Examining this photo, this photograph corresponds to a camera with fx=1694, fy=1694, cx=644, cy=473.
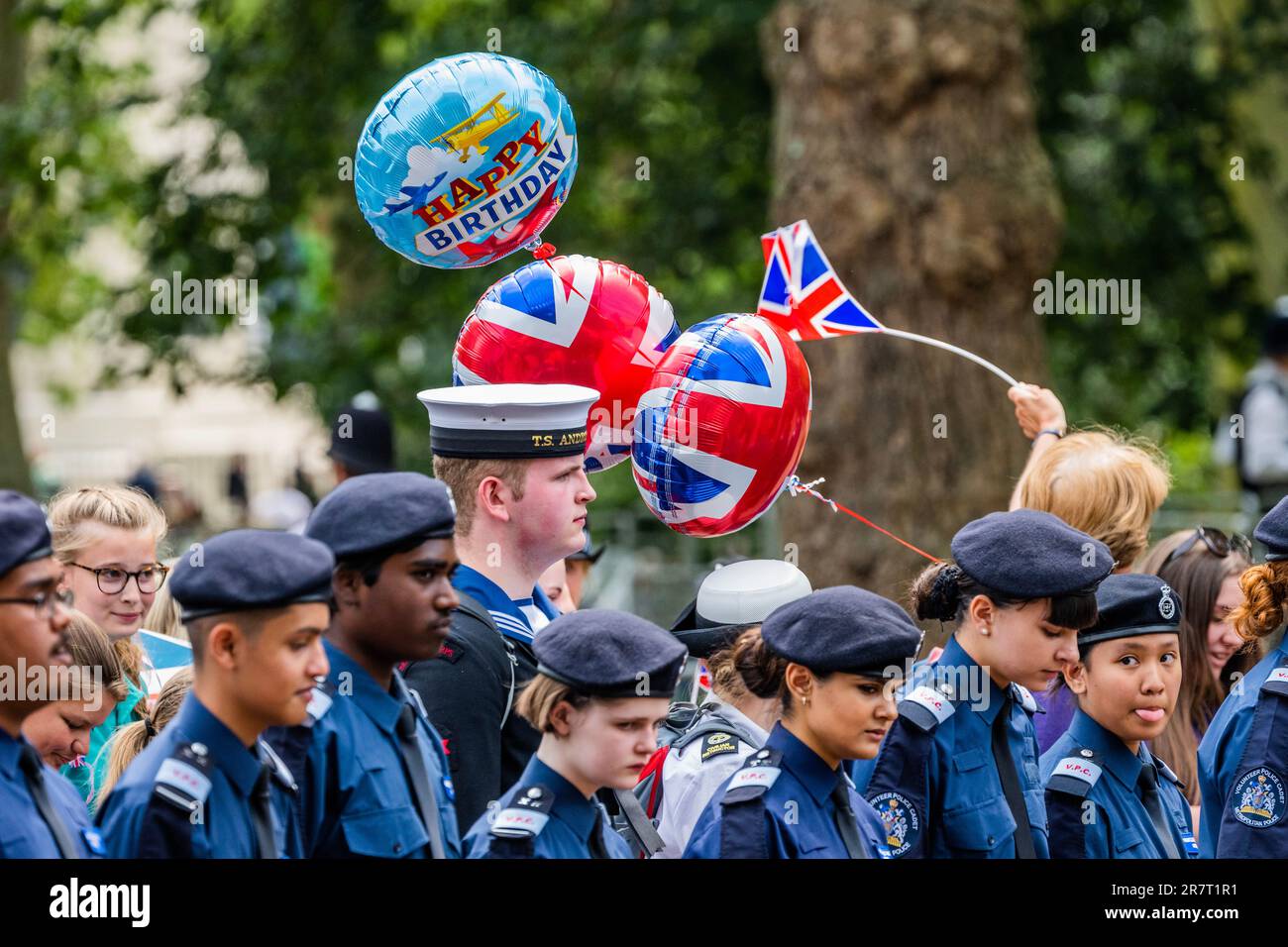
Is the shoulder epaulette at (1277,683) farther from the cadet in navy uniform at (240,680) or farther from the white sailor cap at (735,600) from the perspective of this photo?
the cadet in navy uniform at (240,680)

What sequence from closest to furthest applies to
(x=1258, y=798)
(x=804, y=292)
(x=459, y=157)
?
(x=1258, y=798)
(x=459, y=157)
(x=804, y=292)

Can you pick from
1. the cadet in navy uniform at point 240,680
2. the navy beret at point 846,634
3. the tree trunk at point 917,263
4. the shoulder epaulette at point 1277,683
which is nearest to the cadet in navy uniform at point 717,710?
the navy beret at point 846,634

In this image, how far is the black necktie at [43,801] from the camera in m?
2.80

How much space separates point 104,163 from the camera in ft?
46.2

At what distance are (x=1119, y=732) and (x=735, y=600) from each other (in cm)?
93

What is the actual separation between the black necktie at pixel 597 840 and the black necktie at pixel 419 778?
29cm

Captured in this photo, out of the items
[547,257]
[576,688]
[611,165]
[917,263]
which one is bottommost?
[576,688]

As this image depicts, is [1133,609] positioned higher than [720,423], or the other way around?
[720,423]

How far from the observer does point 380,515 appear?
3.08 meters

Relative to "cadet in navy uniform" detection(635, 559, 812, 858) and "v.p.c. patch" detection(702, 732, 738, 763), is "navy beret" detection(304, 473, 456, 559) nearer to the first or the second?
"cadet in navy uniform" detection(635, 559, 812, 858)

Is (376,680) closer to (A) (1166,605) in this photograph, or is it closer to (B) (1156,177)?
(A) (1166,605)

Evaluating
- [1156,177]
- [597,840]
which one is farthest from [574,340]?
→ [1156,177]

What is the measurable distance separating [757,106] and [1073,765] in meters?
8.43
